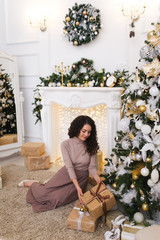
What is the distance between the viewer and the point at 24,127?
15.2 feet

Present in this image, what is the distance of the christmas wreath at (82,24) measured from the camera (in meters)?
3.44

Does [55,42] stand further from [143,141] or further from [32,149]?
[143,141]

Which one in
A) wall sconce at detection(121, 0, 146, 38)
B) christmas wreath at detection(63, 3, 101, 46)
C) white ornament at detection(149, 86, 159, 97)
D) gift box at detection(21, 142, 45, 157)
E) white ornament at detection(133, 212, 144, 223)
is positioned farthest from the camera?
gift box at detection(21, 142, 45, 157)

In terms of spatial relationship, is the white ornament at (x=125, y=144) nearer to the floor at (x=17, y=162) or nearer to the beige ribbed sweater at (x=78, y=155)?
the beige ribbed sweater at (x=78, y=155)

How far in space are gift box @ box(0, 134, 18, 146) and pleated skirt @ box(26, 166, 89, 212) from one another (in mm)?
1662

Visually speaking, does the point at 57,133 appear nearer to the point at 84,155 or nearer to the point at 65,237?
the point at 84,155

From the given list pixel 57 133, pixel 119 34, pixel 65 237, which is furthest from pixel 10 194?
pixel 119 34

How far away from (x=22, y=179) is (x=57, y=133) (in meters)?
1.17

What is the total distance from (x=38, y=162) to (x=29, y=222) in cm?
145

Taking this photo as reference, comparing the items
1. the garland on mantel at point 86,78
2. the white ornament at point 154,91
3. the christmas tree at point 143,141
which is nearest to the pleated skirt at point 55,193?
the christmas tree at point 143,141

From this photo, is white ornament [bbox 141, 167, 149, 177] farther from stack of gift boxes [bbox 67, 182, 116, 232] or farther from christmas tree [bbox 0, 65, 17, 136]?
christmas tree [bbox 0, 65, 17, 136]

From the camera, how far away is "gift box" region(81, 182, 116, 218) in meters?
2.01

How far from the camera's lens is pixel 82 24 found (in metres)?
3.59

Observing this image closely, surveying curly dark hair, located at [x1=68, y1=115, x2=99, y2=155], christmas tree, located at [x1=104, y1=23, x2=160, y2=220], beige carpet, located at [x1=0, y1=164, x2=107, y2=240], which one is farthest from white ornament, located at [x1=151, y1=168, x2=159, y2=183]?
curly dark hair, located at [x1=68, y1=115, x2=99, y2=155]
